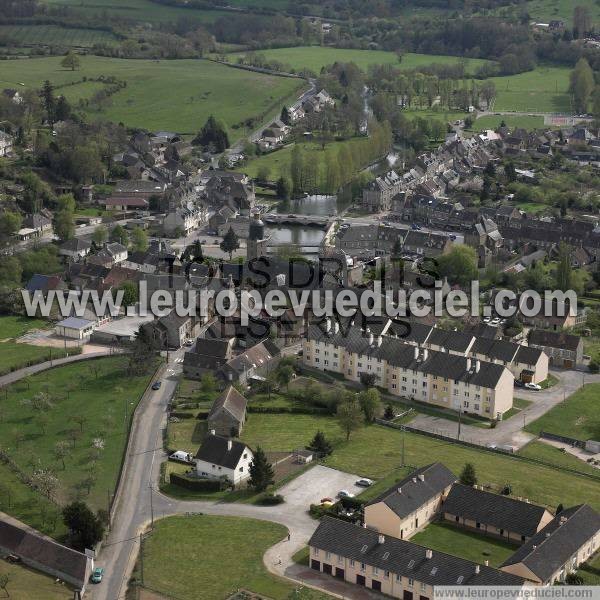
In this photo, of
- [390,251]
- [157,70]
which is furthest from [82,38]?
[390,251]

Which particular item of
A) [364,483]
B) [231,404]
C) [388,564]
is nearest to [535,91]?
[231,404]

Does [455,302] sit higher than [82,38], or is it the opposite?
[82,38]

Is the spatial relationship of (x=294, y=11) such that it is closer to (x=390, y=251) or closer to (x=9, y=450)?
(x=390, y=251)

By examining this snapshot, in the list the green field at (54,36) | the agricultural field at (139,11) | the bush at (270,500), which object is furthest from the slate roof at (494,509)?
the agricultural field at (139,11)

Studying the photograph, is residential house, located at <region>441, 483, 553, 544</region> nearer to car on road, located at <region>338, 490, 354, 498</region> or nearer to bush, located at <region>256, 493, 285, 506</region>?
car on road, located at <region>338, 490, 354, 498</region>

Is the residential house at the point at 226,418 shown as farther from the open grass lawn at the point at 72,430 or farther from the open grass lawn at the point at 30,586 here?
the open grass lawn at the point at 30,586

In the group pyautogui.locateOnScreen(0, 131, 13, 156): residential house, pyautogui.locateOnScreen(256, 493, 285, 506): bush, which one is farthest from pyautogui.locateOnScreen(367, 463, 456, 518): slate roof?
pyautogui.locateOnScreen(0, 131, 13, 156): residential house
